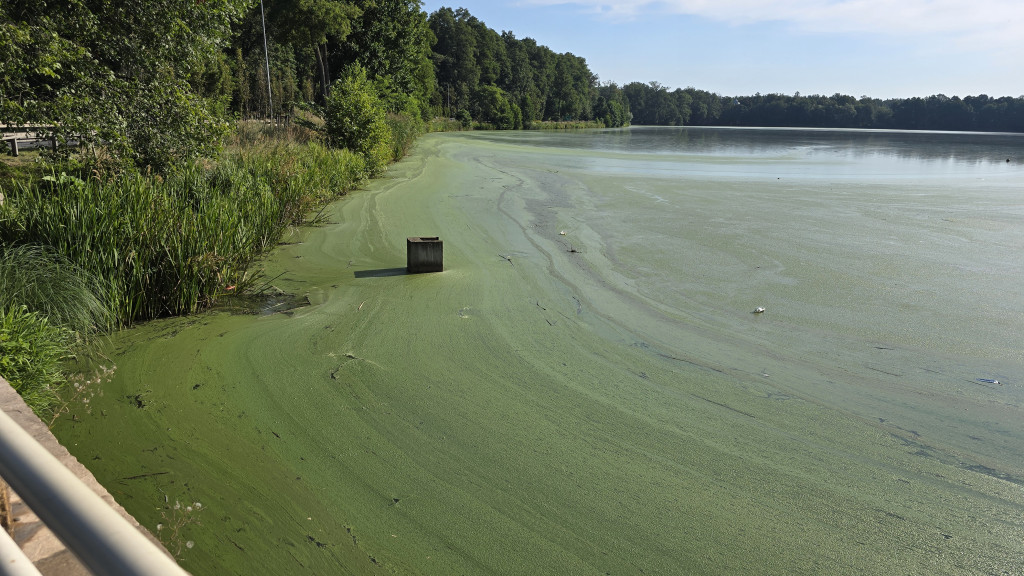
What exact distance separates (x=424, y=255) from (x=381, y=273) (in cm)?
40

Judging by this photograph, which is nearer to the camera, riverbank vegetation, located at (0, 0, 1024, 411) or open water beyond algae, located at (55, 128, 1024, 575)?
open water beyond algae, located at (55, 128, 1024, 575)

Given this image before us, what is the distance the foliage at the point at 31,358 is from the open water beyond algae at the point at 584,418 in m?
0.17

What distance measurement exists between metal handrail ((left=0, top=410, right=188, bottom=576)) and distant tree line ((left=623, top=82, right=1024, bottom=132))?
95179mm

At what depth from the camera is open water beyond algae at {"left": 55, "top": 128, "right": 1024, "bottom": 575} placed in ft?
6.81

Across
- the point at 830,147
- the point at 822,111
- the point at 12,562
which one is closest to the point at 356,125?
the point at 12,562

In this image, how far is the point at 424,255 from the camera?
5297 mm

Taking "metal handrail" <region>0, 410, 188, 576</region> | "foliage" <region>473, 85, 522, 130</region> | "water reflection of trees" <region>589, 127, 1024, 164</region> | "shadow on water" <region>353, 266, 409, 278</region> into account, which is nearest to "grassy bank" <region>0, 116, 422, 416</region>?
"shadow on water" <region>353, 266, 409, 278</region>

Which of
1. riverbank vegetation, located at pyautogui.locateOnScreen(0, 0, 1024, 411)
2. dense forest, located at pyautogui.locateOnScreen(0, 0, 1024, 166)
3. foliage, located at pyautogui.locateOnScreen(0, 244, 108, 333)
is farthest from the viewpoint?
dense forest, located at pyautogui.locateOnScreen(0, 0, 1024, 166)

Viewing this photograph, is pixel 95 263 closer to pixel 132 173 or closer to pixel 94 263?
pixel 94 263

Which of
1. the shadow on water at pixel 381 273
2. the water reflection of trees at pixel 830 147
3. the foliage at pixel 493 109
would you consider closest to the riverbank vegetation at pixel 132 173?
the shadow on water at pixel 381 273

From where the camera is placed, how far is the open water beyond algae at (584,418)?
6.81ft

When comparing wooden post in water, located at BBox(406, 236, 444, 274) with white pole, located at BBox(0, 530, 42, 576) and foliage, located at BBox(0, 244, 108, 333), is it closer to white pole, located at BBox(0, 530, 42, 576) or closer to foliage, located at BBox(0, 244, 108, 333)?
foliage, located at BBox(0, 244, 108, 333)

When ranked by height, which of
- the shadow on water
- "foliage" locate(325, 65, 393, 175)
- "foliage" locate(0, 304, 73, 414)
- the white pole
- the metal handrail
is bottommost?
the shadow on water

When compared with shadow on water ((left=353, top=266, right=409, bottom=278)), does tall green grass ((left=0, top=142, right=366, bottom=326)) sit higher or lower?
higher
